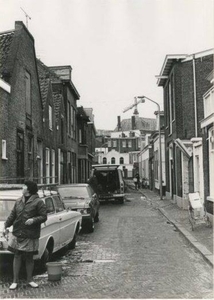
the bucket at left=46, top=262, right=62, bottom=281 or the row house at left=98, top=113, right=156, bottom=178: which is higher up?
the row house at left=98, top=113, right=156, bottom=178

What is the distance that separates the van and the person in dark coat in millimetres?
20780

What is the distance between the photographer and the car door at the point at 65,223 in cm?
991

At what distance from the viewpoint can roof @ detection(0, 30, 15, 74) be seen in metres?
16.7

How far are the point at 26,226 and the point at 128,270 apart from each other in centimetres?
257

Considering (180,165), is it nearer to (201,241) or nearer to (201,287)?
(201,241)

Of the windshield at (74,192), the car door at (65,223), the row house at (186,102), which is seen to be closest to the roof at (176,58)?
the row house at (186,102)

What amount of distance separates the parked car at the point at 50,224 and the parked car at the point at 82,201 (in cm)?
264

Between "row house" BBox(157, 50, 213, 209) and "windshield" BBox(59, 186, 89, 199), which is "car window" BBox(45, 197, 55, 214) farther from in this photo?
"row house" BBox(157, 50, 213, 209)

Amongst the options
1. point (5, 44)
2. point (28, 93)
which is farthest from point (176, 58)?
point (5, 44)

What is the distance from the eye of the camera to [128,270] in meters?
8.78

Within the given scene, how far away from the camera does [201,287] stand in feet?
24.3

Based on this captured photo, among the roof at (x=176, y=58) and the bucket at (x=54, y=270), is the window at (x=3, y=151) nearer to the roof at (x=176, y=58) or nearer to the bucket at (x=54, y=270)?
the bucket at (x=54, y=270)

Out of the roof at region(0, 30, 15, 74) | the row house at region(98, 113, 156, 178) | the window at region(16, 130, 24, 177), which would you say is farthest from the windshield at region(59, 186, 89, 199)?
the row house at region(98, 113, 156, 178)

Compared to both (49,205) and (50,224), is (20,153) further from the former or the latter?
(50,224)
